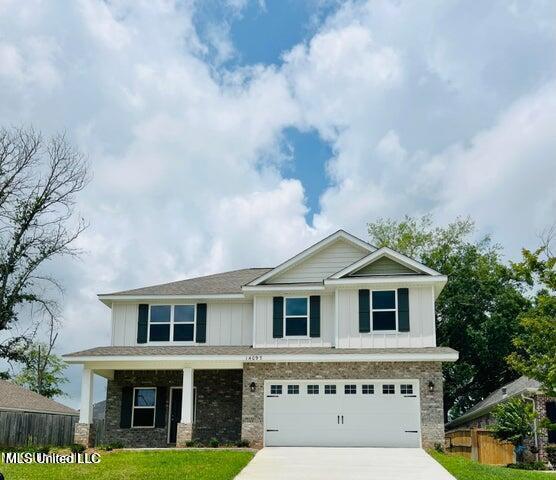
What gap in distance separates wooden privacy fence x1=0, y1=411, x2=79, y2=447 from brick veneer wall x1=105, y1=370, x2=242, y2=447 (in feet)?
12.3

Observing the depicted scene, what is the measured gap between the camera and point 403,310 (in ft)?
78.3

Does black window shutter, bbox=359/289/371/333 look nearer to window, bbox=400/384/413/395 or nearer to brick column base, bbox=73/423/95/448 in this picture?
window, bbox=400/384/413/395

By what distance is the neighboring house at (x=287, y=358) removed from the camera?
2280cm

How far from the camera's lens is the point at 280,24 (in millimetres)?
19125

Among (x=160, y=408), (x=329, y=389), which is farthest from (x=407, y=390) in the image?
Answer: (x=160, y=408)

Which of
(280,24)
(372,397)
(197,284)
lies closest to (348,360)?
(372,397)

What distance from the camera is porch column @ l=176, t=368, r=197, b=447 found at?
2278cm

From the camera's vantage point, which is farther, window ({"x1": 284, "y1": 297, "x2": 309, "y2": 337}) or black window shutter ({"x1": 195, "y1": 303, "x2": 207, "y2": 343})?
black window shutter ({"x1": 195, "y1": 303, "x2": 207, "y2": 343})

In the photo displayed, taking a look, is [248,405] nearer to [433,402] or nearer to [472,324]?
[433,402]

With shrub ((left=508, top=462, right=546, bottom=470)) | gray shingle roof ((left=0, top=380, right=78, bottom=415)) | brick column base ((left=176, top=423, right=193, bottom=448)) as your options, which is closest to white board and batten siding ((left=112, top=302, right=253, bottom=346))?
brick column base ((left=176, top=423, right=193, bottom=448))

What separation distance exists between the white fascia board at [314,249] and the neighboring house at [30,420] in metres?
10.5

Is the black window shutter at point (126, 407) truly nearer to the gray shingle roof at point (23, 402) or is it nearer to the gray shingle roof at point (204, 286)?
the gray shingle roof at point (204, 286)

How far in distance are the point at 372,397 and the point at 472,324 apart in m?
15.8

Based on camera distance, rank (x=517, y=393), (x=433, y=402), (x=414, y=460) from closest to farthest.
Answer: (x=414, y=460) → (x=433, y=402) → (x=517, y=393)
